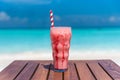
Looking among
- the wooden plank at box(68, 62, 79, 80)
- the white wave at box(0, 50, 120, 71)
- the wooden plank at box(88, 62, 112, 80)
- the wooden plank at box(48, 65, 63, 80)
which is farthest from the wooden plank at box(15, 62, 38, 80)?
the white wave at box(0, 50, 120, 71)

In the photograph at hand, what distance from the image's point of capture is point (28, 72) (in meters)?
2.06

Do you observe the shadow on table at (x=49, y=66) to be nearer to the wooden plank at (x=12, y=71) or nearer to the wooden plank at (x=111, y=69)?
the wooden plank at (x=12, y=71)

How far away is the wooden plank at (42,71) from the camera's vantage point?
6.19 ft

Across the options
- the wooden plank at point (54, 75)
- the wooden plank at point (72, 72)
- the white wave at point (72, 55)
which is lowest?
the white wave at point (72, 55)

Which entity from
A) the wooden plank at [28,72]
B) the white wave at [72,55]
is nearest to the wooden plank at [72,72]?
the wooden plank at [28,72]

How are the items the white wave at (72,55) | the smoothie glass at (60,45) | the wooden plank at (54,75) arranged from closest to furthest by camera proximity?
the wooden plank at (54,75) < the smoothie glass at (60,45) < the white wave at (72,55)

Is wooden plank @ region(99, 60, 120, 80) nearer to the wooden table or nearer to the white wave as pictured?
the wooden table

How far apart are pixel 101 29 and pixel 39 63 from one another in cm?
1006

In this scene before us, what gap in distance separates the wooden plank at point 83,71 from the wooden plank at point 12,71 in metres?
0.40

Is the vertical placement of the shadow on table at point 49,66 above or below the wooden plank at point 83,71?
below

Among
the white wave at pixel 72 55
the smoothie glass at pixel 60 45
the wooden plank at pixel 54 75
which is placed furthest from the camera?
the white wave at pixel 72 55

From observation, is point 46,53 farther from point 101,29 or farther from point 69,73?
point 101,29

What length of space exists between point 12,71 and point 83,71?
47cm

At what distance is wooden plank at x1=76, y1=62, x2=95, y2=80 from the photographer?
1875 millimetres
